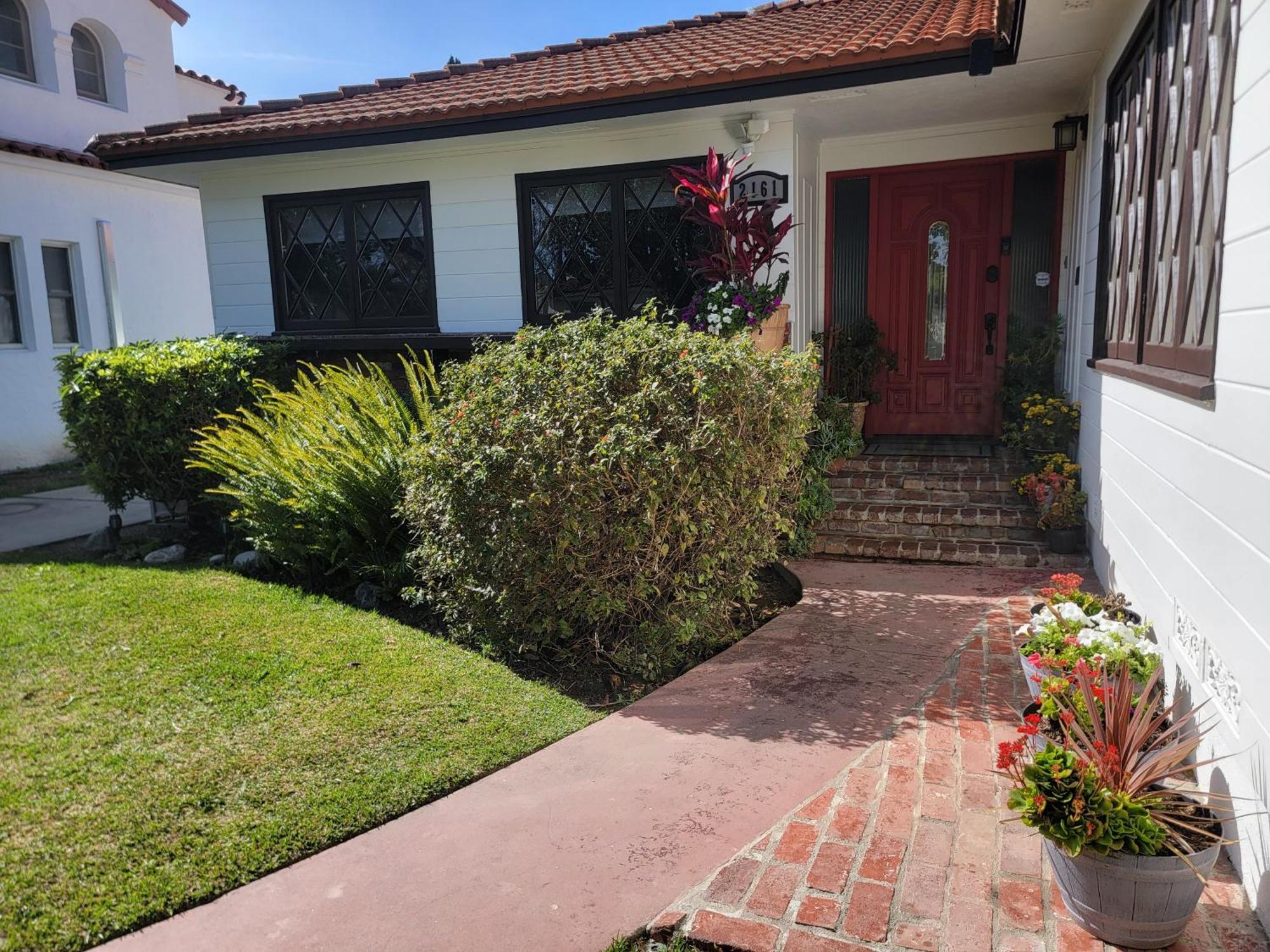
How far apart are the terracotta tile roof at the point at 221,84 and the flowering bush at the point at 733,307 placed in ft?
42.0

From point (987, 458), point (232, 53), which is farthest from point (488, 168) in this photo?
point (232, 53)

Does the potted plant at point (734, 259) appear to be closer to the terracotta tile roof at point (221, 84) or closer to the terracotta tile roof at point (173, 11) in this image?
the terracotta tile roof at point (173, 11)

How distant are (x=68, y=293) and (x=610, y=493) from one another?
35.6 feet

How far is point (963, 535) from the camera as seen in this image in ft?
20.7

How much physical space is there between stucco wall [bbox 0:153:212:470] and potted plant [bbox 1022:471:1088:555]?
1148 cm

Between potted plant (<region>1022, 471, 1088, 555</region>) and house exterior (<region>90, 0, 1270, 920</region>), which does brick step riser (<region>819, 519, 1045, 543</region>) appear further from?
house exterior (<region>90, 0, 1270, 920</region>)

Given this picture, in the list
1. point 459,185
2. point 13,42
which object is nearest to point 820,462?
point 459,185

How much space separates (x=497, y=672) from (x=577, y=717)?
600mm

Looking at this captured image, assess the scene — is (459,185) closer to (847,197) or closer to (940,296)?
(847,197)

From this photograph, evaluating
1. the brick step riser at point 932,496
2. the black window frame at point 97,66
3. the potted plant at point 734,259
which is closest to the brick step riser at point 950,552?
the brick step riser at point 932,496

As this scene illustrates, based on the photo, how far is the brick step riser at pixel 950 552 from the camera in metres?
5.88

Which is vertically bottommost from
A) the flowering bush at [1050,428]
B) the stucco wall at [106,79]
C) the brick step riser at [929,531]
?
the brick step riser at [929,531]

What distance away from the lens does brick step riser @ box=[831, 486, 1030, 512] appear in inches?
257

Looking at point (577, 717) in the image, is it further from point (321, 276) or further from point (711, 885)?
point (321, 276)
